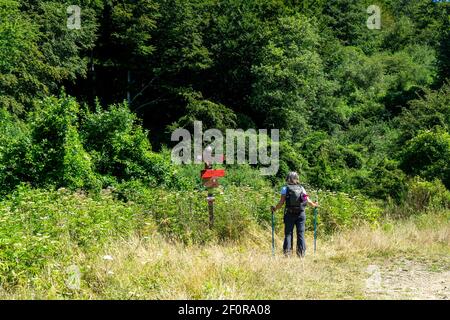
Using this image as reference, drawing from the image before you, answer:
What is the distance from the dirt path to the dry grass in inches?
1.9

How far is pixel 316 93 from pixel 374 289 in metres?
30.7

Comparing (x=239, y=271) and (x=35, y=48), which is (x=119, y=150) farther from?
(x=239, y=271)

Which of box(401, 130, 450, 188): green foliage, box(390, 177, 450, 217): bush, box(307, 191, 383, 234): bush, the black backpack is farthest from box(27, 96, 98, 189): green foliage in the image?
box(401, 130, 450, 188): green foliage

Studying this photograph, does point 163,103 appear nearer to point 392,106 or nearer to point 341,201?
point 392,106

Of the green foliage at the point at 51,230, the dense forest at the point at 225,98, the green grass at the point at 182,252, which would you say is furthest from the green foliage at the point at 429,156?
the green foliage at the point at 51,230

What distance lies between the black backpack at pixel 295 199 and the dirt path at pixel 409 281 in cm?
142

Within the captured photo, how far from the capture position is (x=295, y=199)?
29.8 ft

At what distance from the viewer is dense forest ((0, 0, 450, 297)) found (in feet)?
54.5

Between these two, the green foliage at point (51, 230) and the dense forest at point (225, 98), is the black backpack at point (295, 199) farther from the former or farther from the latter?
the green foliage at point (51, 230)

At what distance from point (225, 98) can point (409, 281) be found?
31643 millimetres

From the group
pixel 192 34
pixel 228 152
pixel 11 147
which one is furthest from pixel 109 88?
pixel 11 147

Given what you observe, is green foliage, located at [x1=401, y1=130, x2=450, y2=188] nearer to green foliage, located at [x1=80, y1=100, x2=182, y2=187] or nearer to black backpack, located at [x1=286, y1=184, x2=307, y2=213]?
green foliage, located at [x1=80, y1=100, x2=182, y2=187]

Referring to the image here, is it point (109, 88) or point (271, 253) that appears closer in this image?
point (271, 253)

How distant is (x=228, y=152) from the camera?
2947 cm
